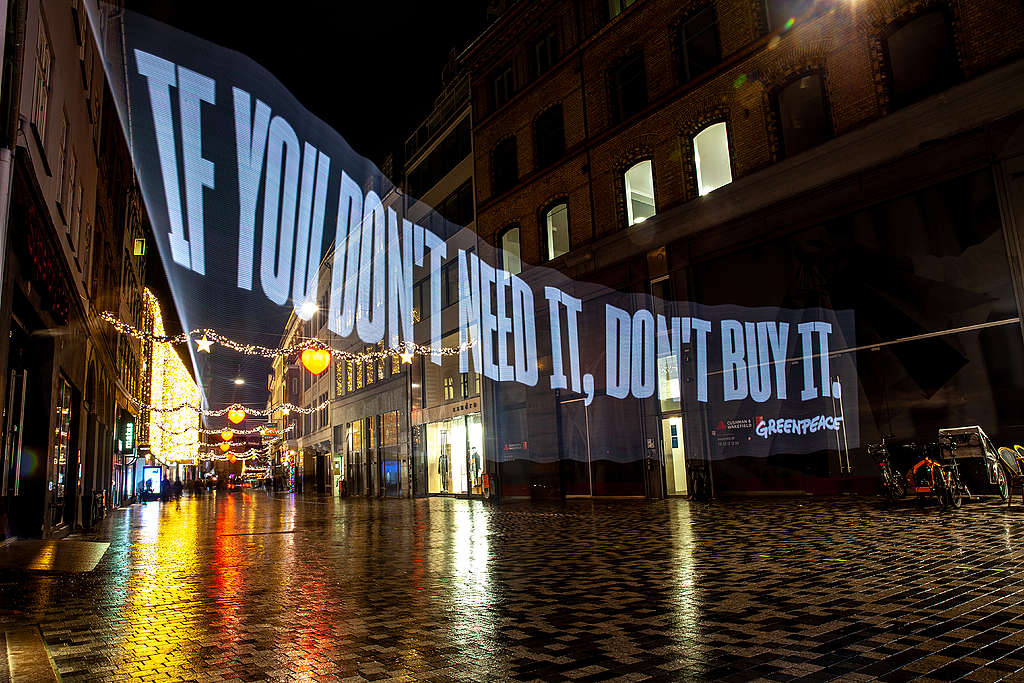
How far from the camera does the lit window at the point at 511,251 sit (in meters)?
26.4

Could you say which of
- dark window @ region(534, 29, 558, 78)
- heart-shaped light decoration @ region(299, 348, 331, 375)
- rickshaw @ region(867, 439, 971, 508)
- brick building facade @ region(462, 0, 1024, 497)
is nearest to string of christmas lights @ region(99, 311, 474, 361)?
heart-shaped light decoration @ region(299, 348, 331, 375)

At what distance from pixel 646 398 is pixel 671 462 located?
2080 mm

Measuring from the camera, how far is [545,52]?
25641 mm

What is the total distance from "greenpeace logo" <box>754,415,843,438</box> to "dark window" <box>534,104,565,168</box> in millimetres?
12263

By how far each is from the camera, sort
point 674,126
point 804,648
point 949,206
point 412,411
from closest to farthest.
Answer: point 804,648 → point 949,206 → point 674,126 → point 412,411

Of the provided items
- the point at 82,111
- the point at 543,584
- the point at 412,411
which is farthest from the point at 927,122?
the point at 412,411

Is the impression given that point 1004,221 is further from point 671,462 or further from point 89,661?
point 89,661

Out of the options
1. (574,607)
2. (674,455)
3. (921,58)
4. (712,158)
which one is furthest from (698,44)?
(574,607)

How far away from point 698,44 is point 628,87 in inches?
115

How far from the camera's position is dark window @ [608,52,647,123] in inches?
843

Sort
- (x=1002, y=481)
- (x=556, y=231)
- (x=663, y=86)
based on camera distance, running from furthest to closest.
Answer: (x=556, y=231) < (x=663, y=86) < (x=1002, y=481)

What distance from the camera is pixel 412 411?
118ft

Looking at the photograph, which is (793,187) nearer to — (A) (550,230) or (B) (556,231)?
(B) (556,231)

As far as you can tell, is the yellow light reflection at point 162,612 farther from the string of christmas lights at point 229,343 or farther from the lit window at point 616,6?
the lit window at point 616,6
